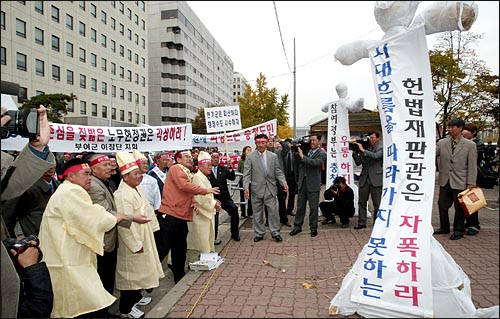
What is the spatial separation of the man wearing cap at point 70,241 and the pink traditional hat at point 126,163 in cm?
72

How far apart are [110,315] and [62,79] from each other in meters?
19.9

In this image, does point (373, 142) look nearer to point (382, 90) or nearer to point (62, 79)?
point (382, 90)

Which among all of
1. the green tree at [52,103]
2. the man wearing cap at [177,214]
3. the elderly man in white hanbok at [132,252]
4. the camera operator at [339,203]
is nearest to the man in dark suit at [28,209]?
the elderly man in white hanbok at [132,252]

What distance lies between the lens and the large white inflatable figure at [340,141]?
7796 mm

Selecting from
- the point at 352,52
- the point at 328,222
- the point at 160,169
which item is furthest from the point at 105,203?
the point at 328,222

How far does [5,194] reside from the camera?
2.66 m

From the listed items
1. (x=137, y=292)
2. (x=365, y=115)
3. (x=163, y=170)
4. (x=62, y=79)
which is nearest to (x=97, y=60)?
(x=62, y=79)

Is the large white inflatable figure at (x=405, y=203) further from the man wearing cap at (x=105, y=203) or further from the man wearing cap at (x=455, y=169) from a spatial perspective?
the man wearing cap at (x=455, y=169)

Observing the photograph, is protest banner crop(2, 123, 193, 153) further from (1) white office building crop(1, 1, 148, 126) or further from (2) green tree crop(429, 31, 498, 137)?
(2) green tree crop(429, 31, 498, 137)

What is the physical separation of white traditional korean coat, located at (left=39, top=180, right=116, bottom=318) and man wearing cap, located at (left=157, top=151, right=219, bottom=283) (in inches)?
62.6

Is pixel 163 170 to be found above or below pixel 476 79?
below

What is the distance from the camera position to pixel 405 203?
3.18 metres

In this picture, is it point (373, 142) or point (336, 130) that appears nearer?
point (373, 142)

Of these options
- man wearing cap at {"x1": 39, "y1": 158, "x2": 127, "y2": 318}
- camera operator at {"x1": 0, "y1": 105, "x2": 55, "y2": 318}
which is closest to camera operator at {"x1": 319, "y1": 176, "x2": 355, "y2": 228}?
man wearing cap at {"x1": 39, "y1": 158, "x2": 127, "y2": 318}
